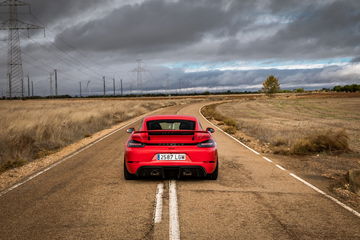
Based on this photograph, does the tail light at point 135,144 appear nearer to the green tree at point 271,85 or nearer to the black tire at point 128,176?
the black tire at point 128,176

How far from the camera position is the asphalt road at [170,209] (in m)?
4.14

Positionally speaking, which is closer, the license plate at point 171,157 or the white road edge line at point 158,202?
the white road edge line at point 158,202

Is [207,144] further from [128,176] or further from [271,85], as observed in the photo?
[271,85]

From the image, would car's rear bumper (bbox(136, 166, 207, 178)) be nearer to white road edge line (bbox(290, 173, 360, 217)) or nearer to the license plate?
the license plate

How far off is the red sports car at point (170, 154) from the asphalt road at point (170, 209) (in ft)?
1.07

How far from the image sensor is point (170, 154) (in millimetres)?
6273

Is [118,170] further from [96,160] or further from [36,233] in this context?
[36,233]

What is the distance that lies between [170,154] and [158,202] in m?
1.17

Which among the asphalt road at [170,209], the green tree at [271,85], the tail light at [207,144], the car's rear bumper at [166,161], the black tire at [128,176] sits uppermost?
the green tree at [271,85]

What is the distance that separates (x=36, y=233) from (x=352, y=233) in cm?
401

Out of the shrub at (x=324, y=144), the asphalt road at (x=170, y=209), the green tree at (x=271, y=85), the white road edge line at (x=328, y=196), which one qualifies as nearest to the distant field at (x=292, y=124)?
the shrub at (x=324, y=144)

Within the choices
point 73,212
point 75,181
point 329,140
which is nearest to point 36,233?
point 73,212

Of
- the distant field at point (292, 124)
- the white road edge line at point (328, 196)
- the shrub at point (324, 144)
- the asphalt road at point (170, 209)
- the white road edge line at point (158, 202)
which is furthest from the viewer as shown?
the distant field at point (292, 124)

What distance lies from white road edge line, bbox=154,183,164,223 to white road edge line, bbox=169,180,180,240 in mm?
154
